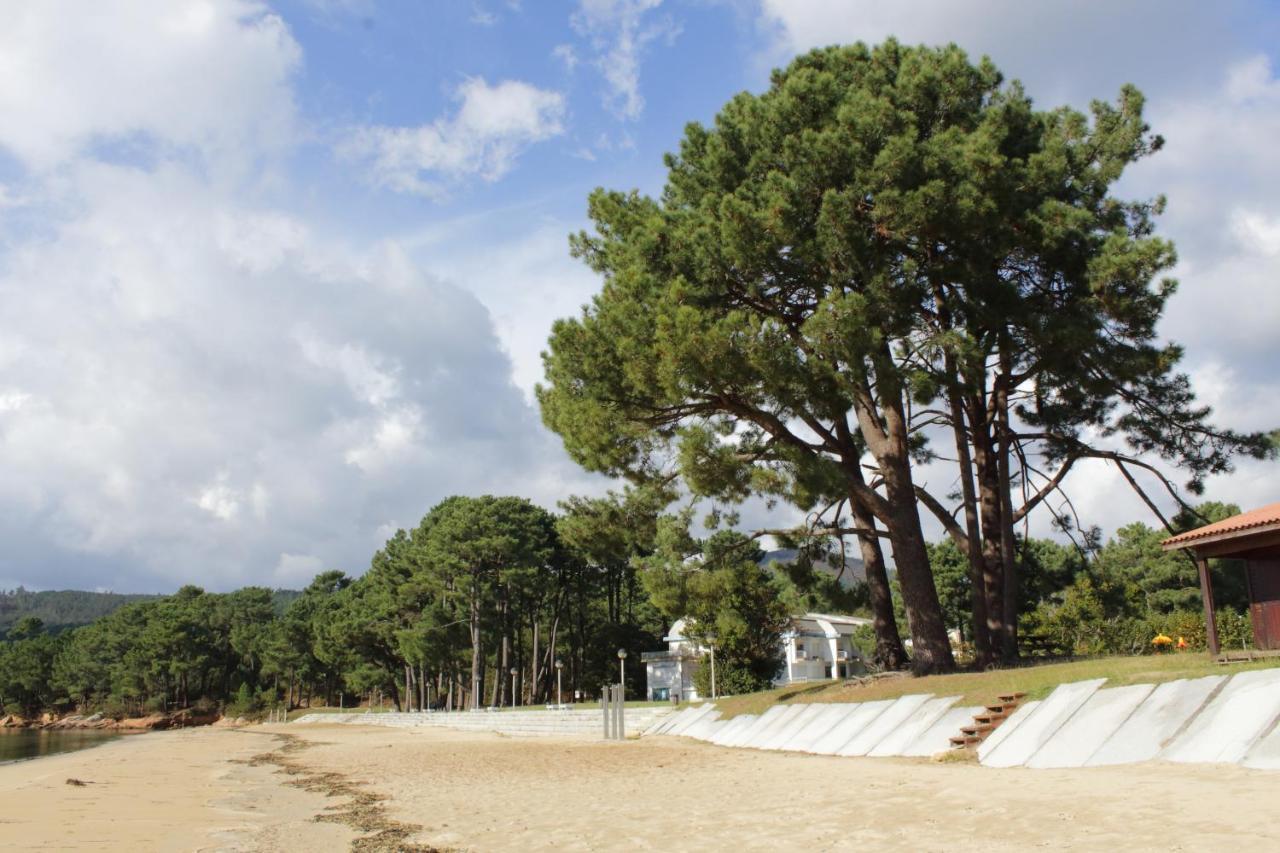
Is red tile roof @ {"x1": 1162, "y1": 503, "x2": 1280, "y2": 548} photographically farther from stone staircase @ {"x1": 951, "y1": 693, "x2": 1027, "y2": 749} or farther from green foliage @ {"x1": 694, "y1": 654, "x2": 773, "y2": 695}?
green foliage @ {"x1": 694, "y1": 654, "x2": 773, "y2": 695}

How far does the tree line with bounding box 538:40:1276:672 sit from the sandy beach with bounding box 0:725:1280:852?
582cm

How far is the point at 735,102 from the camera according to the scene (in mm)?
18844

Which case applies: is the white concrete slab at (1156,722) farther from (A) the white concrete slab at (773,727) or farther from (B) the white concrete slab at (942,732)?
(A) the white concrete slab at (773,727)

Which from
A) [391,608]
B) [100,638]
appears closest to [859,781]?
[391,608]

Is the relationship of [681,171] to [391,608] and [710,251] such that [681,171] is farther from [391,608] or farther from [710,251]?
[391,608]

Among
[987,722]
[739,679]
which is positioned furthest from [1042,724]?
[739,679]

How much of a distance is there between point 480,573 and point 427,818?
1608 inches

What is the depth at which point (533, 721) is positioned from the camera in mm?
33906

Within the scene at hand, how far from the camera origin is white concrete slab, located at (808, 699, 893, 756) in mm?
15672

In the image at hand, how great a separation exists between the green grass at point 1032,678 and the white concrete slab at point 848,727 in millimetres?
390

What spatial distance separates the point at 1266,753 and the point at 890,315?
30.7 ft

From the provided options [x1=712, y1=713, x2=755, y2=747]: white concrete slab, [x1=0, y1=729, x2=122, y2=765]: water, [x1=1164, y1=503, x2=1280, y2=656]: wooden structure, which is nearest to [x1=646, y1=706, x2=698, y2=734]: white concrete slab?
[x1=712, y1=713, x2=755, y2=747]: white concrete slab

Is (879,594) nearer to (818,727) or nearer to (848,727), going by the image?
(818,727)

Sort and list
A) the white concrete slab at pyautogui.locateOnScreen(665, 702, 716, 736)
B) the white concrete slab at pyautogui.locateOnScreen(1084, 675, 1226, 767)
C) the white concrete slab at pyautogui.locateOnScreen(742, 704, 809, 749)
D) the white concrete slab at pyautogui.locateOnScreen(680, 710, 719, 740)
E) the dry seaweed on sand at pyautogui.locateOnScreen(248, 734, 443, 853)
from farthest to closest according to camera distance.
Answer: the white concrete slab at pyautogui.locateOnScreen(665, 702, 716, 736), the white concrete slab at pyautogui.locateOnScreen(680, 710, 719, 740), the white concrete slab at pyautogui.locateOnScreen(742, 704, 809, 749), the white concrete slab at pyautogui.locateOnScreen(1084, 675, 1226, 767), the dry seaweed on sand at pyautogui.locateOnScreen(248, 734, 443, 853)
